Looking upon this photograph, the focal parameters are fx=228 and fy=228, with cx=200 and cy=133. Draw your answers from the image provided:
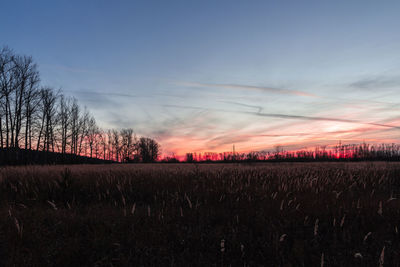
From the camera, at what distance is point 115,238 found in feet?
11.2

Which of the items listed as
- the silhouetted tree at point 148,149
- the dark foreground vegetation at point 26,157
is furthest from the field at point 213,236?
the silhouetted tree at point 148,149

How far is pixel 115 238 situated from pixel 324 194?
15.6ft

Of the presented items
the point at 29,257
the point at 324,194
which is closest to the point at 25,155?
the point at 29,257

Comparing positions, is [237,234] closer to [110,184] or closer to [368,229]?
[368,229]

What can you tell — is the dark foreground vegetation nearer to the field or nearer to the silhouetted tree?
the field

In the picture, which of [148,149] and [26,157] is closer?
[26,157]

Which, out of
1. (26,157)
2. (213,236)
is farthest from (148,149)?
(213,236)

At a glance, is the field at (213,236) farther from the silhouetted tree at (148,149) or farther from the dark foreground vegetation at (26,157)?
the silhouetted tree at (148,149)

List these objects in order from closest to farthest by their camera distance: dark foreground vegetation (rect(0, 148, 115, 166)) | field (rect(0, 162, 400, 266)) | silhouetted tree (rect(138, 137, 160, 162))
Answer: field (rect(0, 162, 400, 266)) → dark foreground vegetation (rect(0, 148, 115, 166)) → silhouetted tree (rect(138, 137, 160, 162))

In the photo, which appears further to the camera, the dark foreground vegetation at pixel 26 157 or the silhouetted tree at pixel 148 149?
the silhouetted tree at pixel 148 149

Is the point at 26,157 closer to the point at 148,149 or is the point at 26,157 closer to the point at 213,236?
the point at 213,236

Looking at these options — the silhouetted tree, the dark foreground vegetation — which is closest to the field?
the dark foreground vegetation

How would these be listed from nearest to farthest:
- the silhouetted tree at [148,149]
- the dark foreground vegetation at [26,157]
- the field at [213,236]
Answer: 1. the field at [213,236]
2. the dark foreground vegetation at [26,157]
3. the silhouetted tree at [148,149]

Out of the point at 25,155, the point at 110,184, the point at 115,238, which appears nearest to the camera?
the point at 115,238
